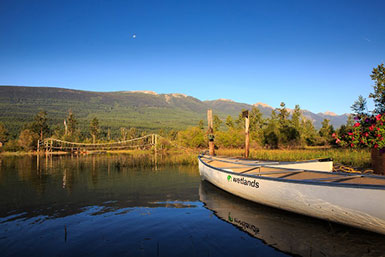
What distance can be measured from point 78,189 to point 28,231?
5.44 meters

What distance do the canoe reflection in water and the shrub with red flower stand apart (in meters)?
5.83

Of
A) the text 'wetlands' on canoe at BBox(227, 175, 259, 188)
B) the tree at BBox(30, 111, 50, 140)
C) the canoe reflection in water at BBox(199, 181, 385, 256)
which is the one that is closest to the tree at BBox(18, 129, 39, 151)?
the tree at BBox(30, 111, 50, 140)

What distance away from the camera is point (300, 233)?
5766 mm

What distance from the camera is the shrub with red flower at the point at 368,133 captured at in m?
10.2

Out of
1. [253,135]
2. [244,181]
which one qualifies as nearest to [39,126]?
[253,135]

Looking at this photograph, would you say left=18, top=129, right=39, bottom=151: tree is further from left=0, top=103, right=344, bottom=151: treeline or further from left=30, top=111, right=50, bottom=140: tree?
left=30, top=111, right=50, bottom=140: tree

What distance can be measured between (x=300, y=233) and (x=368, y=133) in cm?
738

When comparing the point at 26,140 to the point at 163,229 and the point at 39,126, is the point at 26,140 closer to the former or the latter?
the point at 39,126

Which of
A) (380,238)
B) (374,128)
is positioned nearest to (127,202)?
(380,238)

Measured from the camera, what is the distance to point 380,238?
17.5 ft

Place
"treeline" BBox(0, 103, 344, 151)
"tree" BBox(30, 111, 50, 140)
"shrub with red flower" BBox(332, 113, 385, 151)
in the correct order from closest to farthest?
1. "shrub with red flower" BBox(332, 113, 385, 151)
2. "treeline" BBox(0, 103, 344, 151)
3. "tree" BBox(30, 111, 50, 140)

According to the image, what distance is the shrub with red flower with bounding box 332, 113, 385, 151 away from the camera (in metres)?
10.2

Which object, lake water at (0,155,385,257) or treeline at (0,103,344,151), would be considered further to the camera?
treeline at (0,103,344,151)

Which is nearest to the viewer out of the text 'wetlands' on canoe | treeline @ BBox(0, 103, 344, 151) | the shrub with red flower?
the text 'wetlands' on canoe
